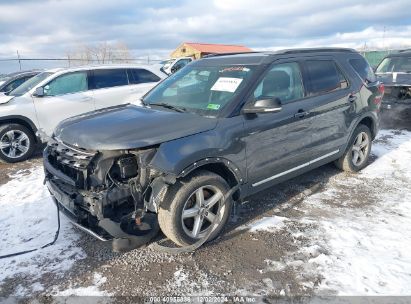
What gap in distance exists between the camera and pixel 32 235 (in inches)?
157

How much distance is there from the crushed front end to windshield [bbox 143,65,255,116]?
96 centimetres

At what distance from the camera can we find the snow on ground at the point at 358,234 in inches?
123

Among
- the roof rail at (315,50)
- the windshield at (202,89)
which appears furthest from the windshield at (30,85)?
the roof rail at (315,50)

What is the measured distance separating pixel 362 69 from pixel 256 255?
361 centimetres

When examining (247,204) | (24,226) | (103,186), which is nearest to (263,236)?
(247,204)

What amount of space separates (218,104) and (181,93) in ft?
2.35

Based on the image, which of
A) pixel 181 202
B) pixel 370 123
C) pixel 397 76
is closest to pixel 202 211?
pixel 181 202

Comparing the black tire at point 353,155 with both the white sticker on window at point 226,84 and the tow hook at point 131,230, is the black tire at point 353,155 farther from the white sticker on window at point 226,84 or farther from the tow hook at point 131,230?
the tow hook at point 131,230

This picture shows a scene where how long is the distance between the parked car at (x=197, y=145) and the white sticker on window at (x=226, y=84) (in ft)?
0.05

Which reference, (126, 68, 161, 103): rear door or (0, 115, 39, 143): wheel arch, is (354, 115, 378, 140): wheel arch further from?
(0, 115, 39, 143): wheel arch

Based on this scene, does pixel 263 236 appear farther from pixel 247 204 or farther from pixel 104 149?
pixel 104 149

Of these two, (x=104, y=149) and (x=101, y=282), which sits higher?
(x=104, y=149)

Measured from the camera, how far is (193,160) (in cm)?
334

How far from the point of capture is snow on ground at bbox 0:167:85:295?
3.41 metres
